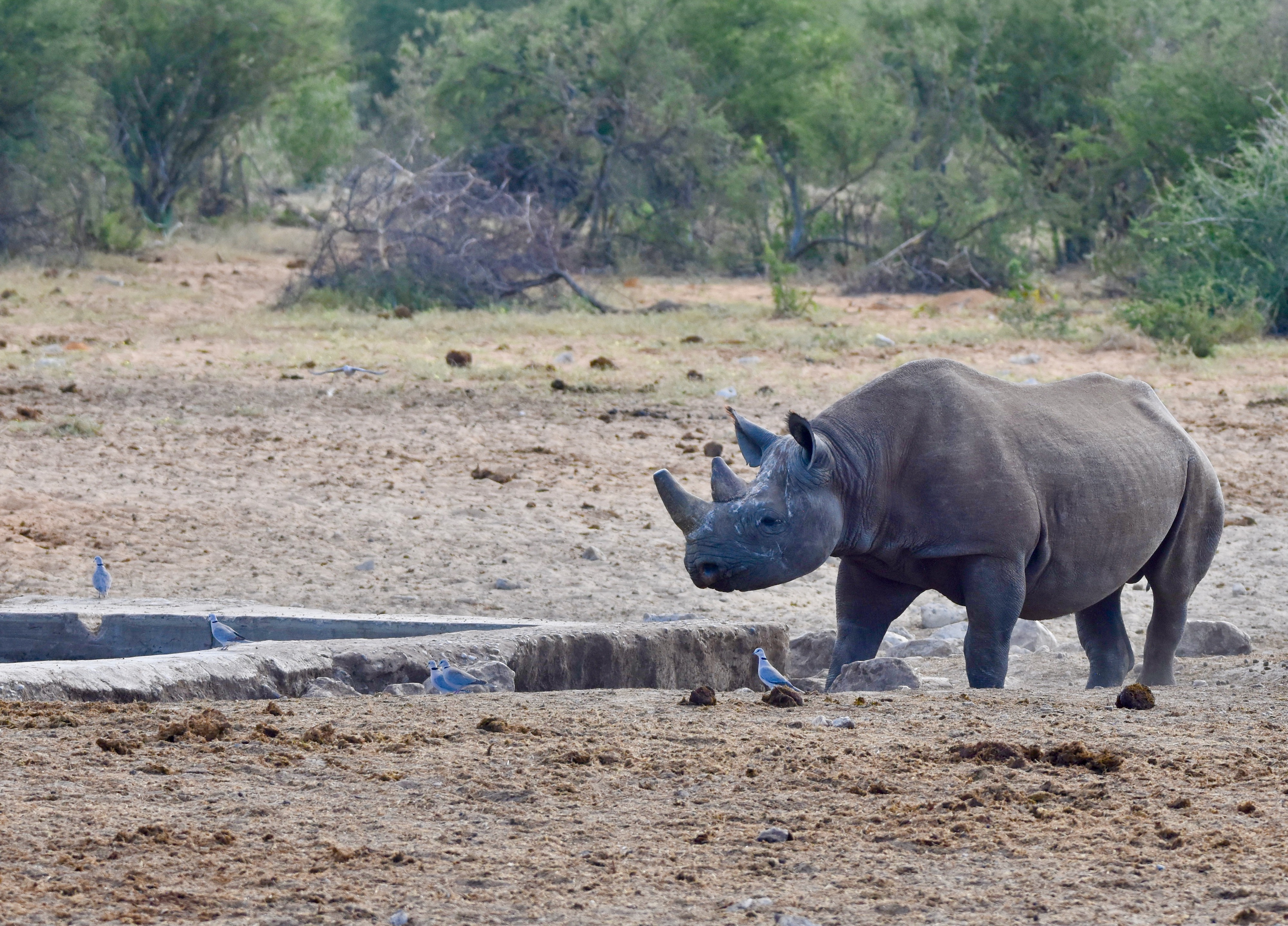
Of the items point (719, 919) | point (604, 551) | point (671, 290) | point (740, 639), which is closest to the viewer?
point (719, 919)

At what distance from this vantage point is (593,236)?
24641 millimetres

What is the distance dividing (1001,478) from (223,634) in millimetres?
2815

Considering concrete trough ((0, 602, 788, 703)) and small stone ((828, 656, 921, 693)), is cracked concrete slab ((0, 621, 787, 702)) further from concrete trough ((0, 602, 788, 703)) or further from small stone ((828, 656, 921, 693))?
small stone ((828, 656, 921, 693))

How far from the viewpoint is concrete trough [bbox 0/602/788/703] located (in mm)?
4965

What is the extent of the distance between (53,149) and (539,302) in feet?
27.3

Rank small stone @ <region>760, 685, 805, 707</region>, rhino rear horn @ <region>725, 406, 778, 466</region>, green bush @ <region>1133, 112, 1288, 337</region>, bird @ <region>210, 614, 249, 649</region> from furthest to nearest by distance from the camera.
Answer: green bush @ <region>1133, 112, 1288, 337</region>, bird @ <region>210, 614, 249, 649</region>, rhino rear horn @ <region>725, 406, 778, 466</region>, small stone @ <region>760, 685, 805, 707</region>

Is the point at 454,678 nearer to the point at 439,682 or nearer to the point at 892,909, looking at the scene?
the point at 439,682

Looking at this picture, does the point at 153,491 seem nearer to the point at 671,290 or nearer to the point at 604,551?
the point at 604,551

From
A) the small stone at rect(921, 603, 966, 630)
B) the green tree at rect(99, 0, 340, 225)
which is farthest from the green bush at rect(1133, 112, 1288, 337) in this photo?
the green tree at rect(99, 0, 340, 225)

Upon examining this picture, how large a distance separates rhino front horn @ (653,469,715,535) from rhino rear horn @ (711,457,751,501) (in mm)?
48

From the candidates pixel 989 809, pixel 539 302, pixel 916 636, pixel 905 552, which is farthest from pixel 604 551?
pixel 539 302

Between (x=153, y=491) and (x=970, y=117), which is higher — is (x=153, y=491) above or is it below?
below

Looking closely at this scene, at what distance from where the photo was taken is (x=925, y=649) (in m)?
6.91

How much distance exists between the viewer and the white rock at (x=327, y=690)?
17.2 ft
